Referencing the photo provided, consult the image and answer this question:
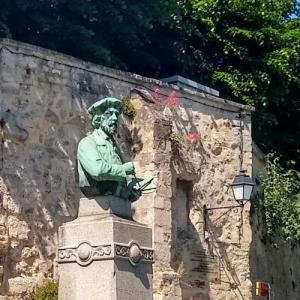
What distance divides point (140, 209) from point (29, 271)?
2231mm

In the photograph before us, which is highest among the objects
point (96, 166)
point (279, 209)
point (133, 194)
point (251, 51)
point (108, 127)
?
point (251, 51)

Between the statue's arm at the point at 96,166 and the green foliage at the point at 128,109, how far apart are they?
480 centimetres

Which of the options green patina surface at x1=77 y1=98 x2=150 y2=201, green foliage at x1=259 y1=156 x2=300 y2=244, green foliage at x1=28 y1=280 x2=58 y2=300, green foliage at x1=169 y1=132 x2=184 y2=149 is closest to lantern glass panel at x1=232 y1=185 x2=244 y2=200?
green foliage at x1=169 y1=132 x2=184 y2=149

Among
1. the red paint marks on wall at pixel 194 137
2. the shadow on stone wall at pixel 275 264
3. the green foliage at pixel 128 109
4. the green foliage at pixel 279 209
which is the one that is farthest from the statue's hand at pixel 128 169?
the green foliage at pixel 279 209

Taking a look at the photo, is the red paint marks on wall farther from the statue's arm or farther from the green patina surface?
the statue's arm

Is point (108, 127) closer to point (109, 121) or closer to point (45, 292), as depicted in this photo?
point (109, 121)

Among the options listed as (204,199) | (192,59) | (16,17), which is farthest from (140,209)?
(192,59)

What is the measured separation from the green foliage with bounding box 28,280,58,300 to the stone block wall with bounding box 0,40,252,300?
0.12 metres

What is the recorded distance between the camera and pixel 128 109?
14.5m

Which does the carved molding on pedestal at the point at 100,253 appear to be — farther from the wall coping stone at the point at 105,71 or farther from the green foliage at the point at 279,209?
the green foliage at the point at 279,209

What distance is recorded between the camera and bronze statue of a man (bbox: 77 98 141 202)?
9523 millimetres

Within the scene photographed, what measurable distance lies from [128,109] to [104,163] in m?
5.05

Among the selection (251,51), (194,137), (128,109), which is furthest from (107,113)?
(251,51)

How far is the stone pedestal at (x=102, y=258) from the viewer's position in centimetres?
923
